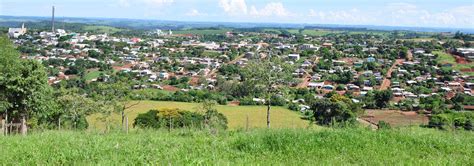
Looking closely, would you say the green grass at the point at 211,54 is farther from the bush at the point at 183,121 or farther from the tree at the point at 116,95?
the tree at the point at 116,95

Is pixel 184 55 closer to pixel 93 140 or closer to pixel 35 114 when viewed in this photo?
pixel 35 114

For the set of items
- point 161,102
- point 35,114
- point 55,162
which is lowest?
point 161,102

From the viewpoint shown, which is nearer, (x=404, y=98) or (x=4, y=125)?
(x=4, y=125)

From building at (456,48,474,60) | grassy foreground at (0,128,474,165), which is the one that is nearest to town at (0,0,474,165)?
grassy foreground at (0,128,474,165)

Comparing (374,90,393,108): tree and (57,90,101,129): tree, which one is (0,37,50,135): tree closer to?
(57,90,101,129): tree

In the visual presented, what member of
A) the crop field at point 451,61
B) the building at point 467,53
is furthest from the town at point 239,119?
the building at point 467,53

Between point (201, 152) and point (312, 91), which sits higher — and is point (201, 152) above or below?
above

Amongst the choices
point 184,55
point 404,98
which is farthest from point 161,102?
point 184,55
